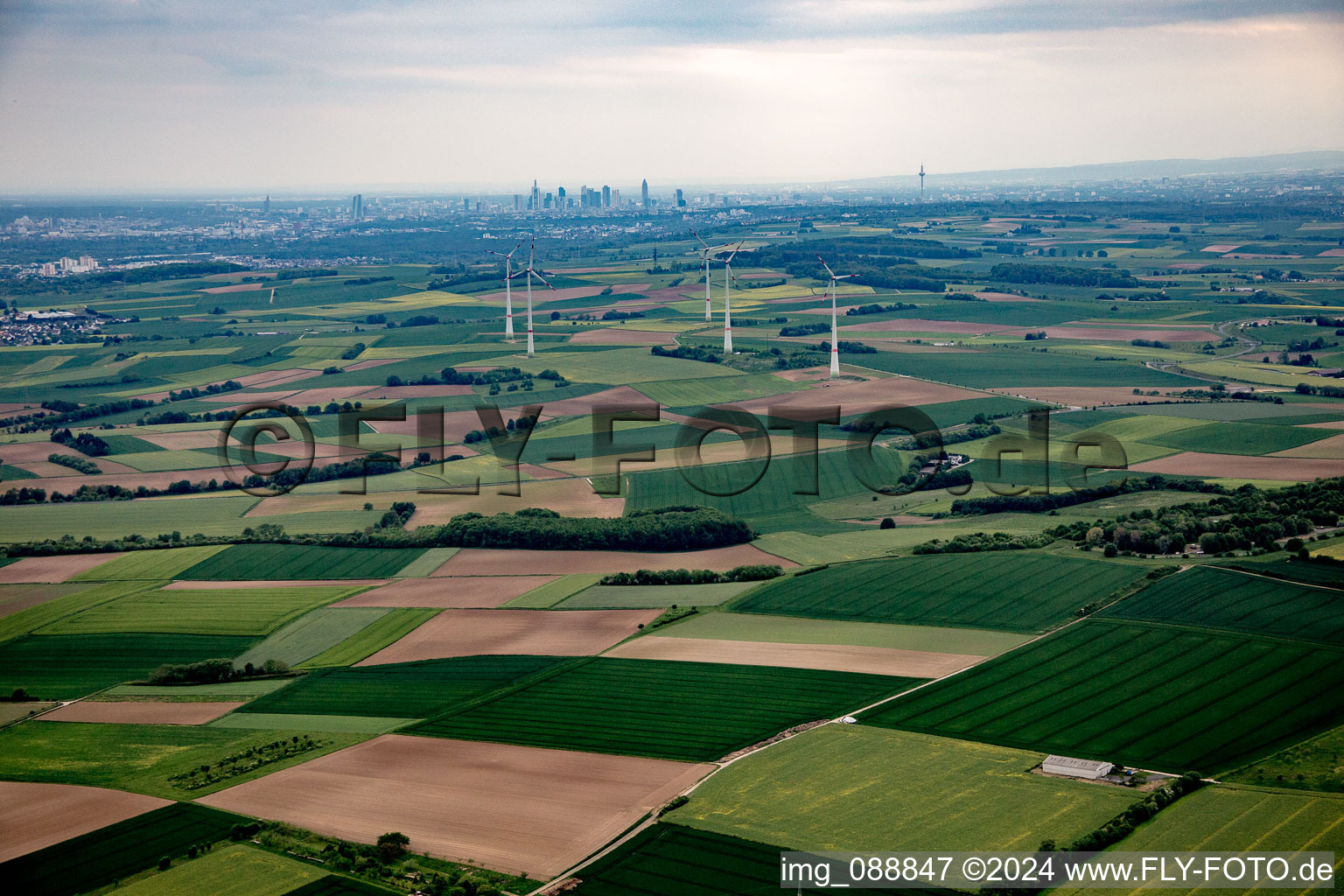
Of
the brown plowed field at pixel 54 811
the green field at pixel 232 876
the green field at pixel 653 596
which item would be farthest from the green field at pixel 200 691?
the green field at pixel 232 876

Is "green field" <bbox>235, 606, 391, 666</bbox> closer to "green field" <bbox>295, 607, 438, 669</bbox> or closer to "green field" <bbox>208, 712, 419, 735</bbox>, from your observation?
"green field" <bbox>295, 607, 438, 669</bbox>

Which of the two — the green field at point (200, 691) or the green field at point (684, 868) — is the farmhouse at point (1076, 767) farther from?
the green field at point (200, 691)

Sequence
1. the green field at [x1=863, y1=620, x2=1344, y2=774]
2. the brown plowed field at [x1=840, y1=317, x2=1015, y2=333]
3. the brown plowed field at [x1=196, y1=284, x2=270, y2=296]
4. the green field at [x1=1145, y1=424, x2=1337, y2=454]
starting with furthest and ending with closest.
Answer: the brown plowed field at [x1=196, y1=284, x2=270, y2=296] < the brown plowed field at [x1=840, y1=317, x2=1015, y2=333] < the green field at [x1=1145, y1=424, x2=1337, y2=454] < the green field at [x1=863, y1=620, x2=1344, y2=774]

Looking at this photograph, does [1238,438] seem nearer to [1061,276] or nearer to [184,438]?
[184,438]

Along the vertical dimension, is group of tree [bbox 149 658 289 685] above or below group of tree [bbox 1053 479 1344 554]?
below

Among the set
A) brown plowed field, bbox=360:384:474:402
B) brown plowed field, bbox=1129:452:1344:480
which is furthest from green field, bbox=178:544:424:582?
brown plowed field, bbox=1129:452:1344:480

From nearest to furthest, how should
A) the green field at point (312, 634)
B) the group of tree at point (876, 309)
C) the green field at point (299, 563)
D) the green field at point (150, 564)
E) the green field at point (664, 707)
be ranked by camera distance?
the green field at point (664, 707)
the green field at point (312, 634)
the green field at point (150, 564)
the green field at point (299, 563)
the group of tree at point (876, 309)
